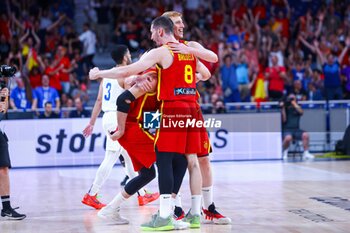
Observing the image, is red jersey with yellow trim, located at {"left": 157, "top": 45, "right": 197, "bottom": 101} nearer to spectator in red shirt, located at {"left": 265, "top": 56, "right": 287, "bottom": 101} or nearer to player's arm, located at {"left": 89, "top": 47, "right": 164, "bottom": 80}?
player's arm, located at {"left": 89, "top": 47, "right": 164, "bottom": 80}

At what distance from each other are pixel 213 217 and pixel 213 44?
15.0 meters

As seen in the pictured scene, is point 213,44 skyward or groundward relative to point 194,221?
skyward

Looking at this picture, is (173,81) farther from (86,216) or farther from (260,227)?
(86,216)

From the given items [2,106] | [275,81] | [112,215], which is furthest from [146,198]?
[275,81]

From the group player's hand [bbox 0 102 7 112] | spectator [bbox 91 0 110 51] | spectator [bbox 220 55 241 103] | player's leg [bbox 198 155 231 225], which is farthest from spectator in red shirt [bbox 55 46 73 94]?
player's leg [bbox 198 155 231 225]

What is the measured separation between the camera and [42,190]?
44.1ft

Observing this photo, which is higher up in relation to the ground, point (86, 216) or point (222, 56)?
point (222, 56)

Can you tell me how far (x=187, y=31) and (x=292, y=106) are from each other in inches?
230

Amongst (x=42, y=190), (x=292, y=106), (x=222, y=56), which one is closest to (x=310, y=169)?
(x=292, y=106)

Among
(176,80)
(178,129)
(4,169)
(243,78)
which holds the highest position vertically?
(243,78)

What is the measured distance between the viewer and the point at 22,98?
20156mm

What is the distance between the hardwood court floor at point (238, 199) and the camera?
29.1ft

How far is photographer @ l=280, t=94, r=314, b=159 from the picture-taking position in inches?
781

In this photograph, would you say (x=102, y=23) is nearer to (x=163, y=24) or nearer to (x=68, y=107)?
(x=68, y=107)
